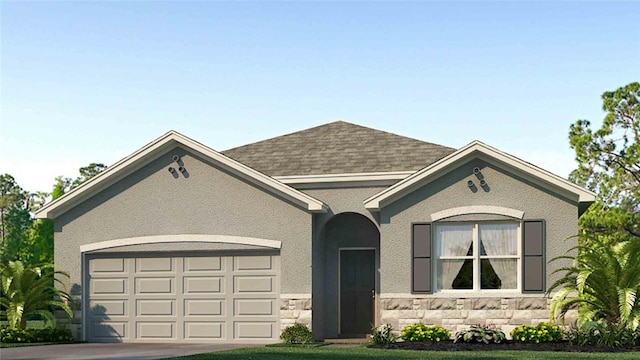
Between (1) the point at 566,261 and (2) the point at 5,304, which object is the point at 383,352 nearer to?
(1) the point at 566,261

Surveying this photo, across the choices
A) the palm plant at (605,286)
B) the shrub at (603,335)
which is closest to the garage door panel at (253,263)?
the palm plant at (605,286)

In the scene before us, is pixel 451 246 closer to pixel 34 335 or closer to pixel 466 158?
pixel 466 158

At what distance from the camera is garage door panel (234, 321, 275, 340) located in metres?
22.0

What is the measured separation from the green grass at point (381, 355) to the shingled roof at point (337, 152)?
20.5 ft

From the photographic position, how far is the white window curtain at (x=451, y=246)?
2103 cm

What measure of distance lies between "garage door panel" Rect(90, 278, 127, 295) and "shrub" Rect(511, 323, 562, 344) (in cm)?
985

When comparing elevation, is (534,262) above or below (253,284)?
above

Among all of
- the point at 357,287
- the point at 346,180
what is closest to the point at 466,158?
the point at 346,180

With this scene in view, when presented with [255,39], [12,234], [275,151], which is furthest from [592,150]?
[12,234]

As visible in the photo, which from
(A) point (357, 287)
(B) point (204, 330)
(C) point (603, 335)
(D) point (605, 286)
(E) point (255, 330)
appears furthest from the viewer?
(A) point (357, 287)


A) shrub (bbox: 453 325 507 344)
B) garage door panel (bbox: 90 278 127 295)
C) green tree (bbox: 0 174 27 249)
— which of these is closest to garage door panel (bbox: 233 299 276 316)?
garage door panel (bbox: 90 278 127 295)

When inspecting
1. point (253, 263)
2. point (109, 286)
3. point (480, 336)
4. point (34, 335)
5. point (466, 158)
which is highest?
point (466, 158)

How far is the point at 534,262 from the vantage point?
2044 centimetres

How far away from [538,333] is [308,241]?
5.83 m
